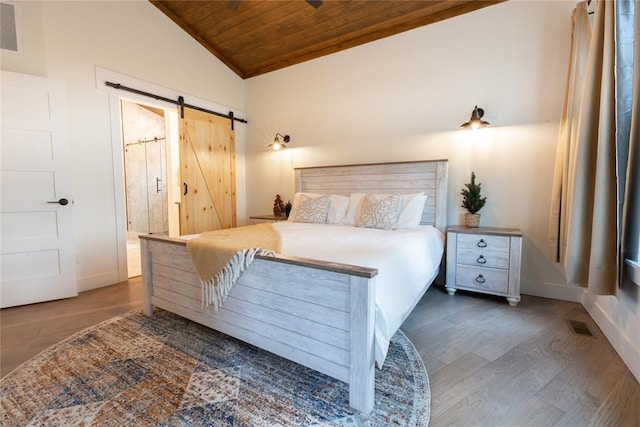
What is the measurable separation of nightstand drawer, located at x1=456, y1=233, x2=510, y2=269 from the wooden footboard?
1.86 metres

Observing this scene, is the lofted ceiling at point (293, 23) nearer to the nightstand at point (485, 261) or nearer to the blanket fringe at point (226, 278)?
the nightstand at point (485, 261)

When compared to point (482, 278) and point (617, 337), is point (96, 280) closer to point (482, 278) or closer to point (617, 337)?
point (482, 278)

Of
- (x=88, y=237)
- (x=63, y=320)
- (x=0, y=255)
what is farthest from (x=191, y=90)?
(x=63, y=320)

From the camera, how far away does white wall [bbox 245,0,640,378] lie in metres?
2.75

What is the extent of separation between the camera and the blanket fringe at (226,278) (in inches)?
68.4

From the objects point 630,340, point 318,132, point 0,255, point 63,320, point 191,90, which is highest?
point 191,90

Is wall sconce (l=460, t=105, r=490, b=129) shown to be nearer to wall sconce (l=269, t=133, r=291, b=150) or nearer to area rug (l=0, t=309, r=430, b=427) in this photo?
area rug (l=0, t=309, r=430, b=427)

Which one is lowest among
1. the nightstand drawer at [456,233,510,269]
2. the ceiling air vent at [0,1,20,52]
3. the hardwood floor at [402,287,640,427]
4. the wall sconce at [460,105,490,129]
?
the hardwood floor at [402,287,640,427]

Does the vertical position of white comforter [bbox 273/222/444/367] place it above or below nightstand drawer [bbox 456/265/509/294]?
above

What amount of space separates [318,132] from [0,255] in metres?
3.56

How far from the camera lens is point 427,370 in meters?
1.71

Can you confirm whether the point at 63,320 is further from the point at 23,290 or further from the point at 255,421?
the point at 255,421

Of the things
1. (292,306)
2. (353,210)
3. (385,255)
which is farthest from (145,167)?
(385,255)

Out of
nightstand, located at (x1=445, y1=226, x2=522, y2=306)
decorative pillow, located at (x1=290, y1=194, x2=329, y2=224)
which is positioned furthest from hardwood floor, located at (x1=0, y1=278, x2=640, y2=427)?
decorative pillow, located at (x1=290, y1=194, x2=329, y2=224)
